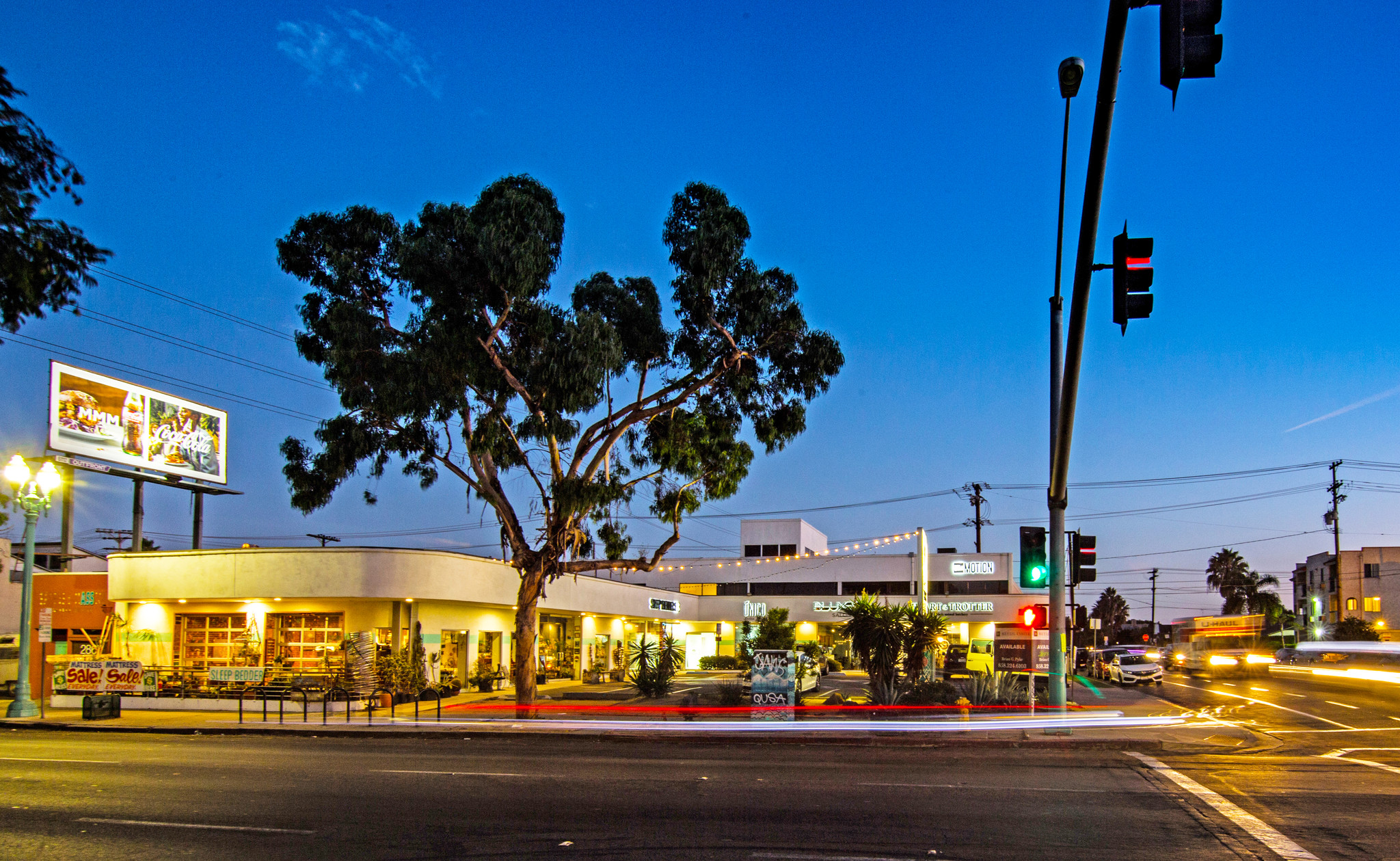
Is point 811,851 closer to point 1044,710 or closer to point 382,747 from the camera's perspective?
point 382,747

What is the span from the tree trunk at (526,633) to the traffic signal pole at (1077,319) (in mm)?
12032

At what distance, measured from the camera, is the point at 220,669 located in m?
27.2

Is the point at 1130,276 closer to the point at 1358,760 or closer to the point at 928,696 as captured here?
the point at 1358,760

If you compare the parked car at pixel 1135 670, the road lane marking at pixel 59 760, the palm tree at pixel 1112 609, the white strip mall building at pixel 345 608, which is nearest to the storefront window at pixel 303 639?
the white strip mall building at pixel 345 608

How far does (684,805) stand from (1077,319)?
297 inches

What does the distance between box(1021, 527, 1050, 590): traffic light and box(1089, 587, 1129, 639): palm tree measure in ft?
523

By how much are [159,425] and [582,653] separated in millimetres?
18454

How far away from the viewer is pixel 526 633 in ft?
82.6

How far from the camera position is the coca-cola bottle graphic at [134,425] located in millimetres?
34875

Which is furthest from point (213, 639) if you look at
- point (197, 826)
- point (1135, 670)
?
point (1135, 670)

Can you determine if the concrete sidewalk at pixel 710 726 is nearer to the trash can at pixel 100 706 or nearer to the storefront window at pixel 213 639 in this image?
the trash can at pixel 100 706

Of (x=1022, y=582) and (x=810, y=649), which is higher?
(x=1022, y=582)

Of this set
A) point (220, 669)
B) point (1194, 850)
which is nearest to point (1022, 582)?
point (1194, 850)

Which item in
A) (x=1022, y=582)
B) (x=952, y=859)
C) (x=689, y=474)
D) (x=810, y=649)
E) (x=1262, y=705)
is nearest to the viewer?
(x=952, y=859)
